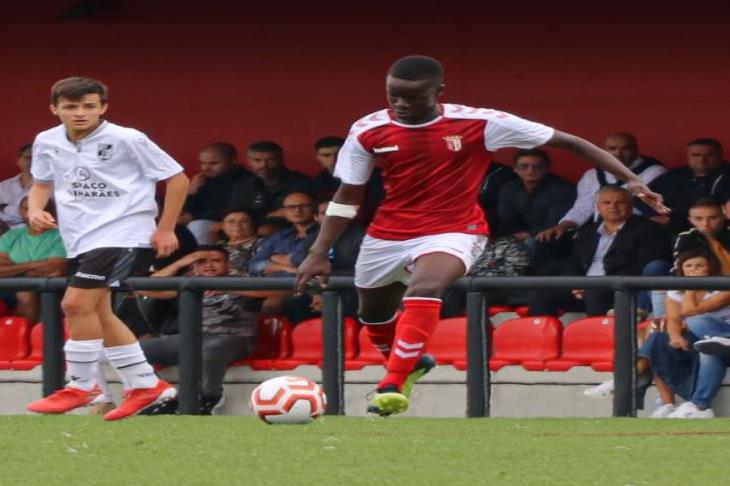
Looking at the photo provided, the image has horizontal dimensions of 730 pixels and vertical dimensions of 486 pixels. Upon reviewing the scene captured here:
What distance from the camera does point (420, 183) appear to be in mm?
8141

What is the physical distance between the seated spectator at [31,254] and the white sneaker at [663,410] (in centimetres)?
413

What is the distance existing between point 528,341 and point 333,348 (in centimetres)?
115

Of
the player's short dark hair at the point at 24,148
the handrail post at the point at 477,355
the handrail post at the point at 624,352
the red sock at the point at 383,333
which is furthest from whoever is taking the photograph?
the player's short dark hair at the point at 24,148

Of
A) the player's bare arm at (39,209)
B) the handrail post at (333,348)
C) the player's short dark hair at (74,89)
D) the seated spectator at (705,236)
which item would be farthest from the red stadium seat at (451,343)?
the player's short dark hair at (74,89)

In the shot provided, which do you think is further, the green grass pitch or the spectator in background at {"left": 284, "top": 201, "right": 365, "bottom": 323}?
the spectator in background at {"left": 284, "top": 201, "right": 365, "bottom": 323}

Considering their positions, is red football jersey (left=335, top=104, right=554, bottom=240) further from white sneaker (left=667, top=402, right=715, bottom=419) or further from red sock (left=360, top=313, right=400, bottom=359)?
white sneaker (left=667, top=402, right=715, bottom=419)

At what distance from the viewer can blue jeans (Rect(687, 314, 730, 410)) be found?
9555 mm

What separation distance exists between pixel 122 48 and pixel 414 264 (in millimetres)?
6967

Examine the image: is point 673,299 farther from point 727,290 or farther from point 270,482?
point 270,482

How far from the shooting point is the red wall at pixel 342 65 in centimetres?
1322

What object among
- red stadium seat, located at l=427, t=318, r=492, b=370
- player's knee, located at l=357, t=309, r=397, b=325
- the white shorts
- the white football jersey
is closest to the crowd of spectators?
red stadium seat, located at l=427, t=318, r=492, b=370

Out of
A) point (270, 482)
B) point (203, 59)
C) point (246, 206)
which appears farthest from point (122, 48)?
point (270, 482)

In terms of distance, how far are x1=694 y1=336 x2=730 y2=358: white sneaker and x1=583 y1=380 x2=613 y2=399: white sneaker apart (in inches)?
21.8

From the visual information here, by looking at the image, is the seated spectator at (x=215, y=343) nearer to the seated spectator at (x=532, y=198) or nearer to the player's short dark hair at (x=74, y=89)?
the seated spectator at (x=532, y=198)
